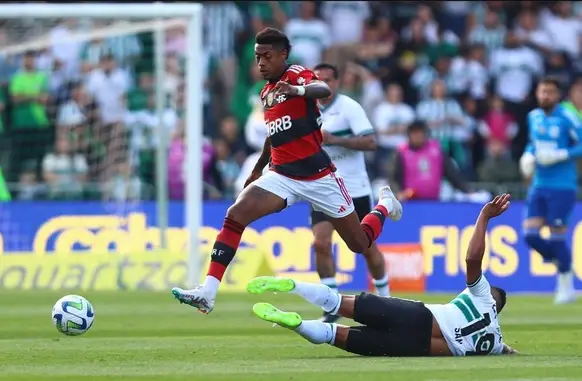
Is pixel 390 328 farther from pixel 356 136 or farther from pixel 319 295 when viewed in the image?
pixel 356 136

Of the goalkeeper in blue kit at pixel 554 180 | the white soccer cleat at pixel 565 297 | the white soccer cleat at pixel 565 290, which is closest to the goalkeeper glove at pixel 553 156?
the goalkeeper in blue kit at pixel 554 180

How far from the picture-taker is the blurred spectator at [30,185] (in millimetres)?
21562

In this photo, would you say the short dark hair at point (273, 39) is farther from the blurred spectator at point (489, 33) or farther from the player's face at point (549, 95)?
the blurred spectator at point (489, 33)

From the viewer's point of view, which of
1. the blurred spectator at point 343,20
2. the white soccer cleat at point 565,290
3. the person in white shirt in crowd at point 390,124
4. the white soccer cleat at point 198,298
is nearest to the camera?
the white soccer cleat at point 198,298

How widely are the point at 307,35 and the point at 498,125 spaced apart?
12.4 feet

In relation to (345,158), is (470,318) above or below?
below

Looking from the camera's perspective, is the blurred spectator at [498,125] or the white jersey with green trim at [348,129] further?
the blurred spectator at [498,125]

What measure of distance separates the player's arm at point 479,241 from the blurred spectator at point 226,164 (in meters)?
13.2

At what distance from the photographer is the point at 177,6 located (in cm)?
1892

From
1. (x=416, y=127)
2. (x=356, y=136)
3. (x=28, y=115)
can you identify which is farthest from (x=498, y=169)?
(x=356, y=136)

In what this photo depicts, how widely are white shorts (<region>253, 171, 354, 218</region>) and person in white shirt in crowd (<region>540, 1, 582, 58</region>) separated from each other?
48.3ft

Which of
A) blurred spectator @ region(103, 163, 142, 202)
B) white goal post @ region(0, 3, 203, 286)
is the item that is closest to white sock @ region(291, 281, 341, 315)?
white goal post @ region(0, 3, 203, 286)

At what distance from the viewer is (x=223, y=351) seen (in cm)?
1021

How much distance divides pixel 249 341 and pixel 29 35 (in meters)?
11.4
